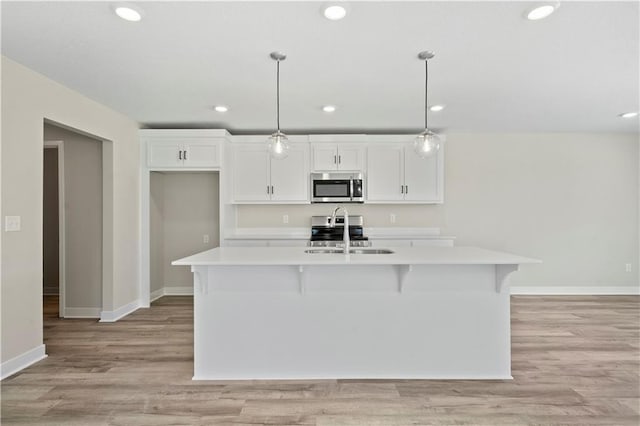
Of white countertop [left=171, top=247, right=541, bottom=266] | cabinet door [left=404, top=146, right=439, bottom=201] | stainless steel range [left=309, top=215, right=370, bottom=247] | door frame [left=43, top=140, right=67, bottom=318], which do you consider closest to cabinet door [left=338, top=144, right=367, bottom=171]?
cabinet door [left=404, top=146, right=439, bottom=201]

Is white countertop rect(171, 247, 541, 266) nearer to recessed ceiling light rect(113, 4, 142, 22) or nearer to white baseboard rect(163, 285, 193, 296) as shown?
recessed ceiling light rect(113, 4, 142, 22)

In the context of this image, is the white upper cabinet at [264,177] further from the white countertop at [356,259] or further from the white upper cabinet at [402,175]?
the white countertop at [356,259]

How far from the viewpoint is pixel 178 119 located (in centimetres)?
447

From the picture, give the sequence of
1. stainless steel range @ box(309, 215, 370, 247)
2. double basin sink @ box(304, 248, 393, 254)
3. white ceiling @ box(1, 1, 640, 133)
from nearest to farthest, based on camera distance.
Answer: white ceiling @ box(1, 1, 640, 133) → double basin sink @ box(304, 248, 393, 254) → stainless steel range @ box(309, 215, 370, 247)

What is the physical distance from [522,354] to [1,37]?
440 cm

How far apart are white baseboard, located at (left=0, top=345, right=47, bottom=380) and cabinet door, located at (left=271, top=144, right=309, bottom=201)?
2.85m

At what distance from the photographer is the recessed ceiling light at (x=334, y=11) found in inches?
79.9

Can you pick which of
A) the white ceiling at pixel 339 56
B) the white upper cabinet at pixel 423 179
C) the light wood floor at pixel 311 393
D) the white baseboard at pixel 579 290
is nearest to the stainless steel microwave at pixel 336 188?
the white upper cabinet at pixel 423 179

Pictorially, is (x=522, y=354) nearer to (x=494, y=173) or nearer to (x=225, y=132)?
(x=494, y=173)

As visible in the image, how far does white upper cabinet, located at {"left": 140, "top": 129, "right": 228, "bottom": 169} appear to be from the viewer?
4617mm

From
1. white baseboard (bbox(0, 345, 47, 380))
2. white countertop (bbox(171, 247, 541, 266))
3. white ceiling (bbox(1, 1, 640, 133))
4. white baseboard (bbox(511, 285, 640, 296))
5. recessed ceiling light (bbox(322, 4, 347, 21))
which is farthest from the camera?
white baseboard (bbox(511, 285, 640, 296))

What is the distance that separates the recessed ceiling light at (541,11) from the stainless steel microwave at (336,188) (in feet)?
9.58

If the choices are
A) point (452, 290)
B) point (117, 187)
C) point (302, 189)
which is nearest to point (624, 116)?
point (452, 290)

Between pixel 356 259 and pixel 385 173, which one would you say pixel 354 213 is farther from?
pixel 356 259
